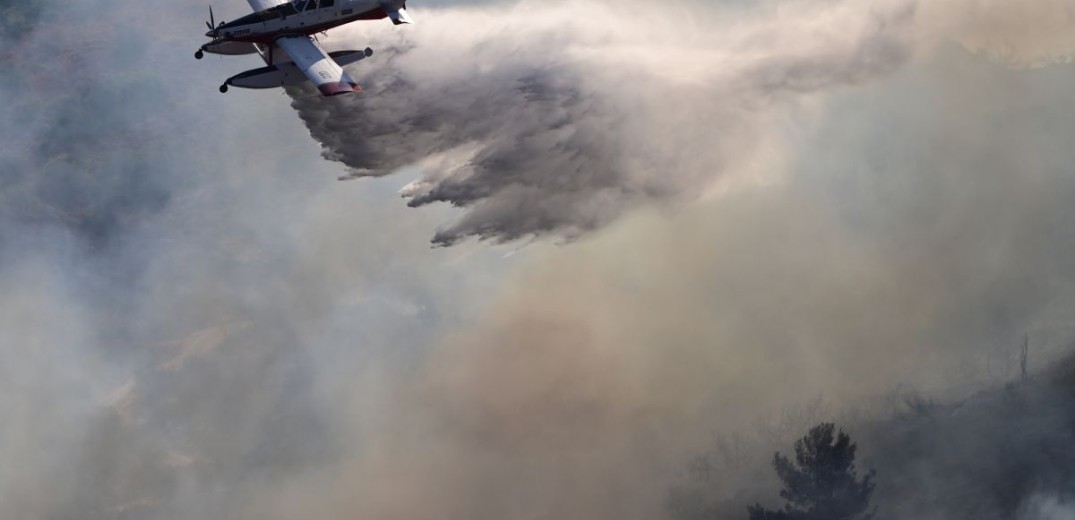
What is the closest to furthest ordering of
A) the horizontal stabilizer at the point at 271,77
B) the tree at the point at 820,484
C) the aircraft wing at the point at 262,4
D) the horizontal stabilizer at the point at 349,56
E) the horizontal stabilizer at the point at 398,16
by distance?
the horizontal stabilizer at the point at 398,16, the horizontal stabilizer at the point at 271,77, the horizontal stabilizer at the point at 349,56, the aircraft wing at the point at 262,4, the tree at the point at 820,484

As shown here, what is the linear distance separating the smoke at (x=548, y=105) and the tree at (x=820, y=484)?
13.9 metres

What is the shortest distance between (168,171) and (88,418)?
17.5 meters

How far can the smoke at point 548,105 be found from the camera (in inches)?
1746

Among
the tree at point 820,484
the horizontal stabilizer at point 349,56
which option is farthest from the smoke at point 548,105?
the tree at point 820,484

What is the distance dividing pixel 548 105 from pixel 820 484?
21.1 meters

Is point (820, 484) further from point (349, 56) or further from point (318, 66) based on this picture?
point (318, 66)

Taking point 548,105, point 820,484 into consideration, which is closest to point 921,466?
→ point 820,484

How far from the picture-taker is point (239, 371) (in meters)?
64.6

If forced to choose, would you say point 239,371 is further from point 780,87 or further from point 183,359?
point 780,87

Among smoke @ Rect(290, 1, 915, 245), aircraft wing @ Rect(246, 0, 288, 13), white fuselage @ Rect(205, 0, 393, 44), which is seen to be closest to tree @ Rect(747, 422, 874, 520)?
smoke @ Rect(290, 1, 915, 245)

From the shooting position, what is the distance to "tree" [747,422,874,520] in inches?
2216

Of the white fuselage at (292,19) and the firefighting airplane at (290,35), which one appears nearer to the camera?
the firefighting airplane at (290,35)

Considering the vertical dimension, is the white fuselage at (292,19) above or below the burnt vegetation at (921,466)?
above

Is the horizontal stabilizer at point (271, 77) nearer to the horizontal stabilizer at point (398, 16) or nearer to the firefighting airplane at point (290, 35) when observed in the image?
the firefighting airplane at point (290, 35)
